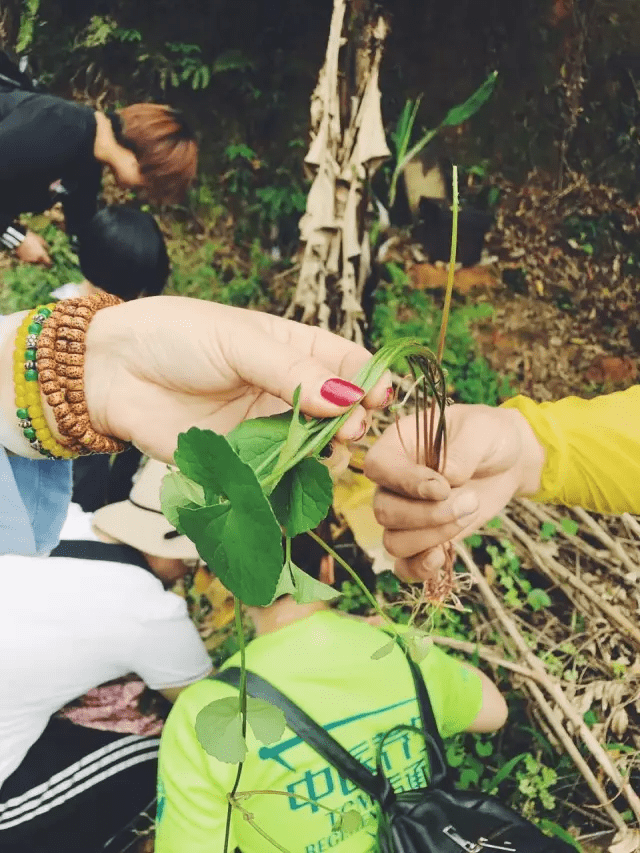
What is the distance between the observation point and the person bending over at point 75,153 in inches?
80.8

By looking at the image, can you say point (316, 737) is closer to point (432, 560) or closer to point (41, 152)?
point (432, 560)

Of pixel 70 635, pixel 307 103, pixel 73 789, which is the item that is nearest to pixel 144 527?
pixel 70 635

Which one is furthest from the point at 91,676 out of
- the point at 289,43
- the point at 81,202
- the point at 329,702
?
the point at 289,43

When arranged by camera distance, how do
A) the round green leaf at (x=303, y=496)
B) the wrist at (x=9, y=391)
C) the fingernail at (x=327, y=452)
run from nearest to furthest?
the round green leaf at (x=303, y=496), the fingernail at (x=327, y=452), the wrist at (x=9, y=391)

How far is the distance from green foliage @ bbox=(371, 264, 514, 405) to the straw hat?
1.19 meters

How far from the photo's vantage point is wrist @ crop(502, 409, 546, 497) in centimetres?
123

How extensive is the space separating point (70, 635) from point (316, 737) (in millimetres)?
553

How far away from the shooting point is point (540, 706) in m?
1.62

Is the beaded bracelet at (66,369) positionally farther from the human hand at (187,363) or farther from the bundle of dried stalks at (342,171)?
the bundle of dried stalks at (342,171)

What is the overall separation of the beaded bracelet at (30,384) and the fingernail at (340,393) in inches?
17.0

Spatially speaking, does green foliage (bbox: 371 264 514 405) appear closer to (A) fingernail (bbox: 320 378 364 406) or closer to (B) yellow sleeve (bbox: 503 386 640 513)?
(B) yellow sleeve (bbox: 503 386 640 513)

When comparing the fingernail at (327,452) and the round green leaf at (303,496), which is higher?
the round green leaf at (303,496)

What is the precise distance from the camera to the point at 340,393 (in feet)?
2.23

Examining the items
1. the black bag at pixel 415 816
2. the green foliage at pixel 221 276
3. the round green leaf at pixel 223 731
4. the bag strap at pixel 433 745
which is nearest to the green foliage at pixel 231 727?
the round green leaf at pixel 223 731
